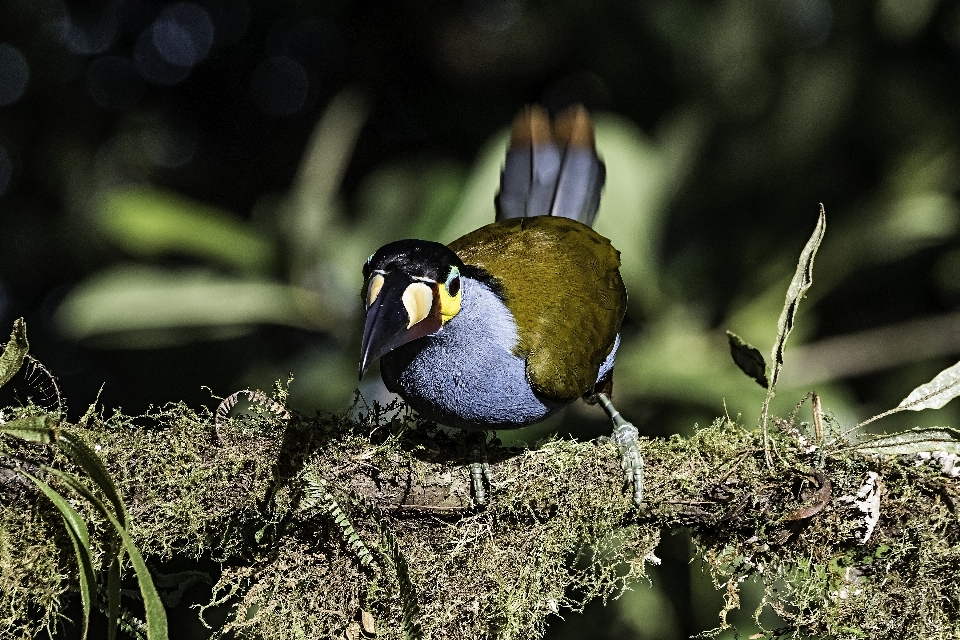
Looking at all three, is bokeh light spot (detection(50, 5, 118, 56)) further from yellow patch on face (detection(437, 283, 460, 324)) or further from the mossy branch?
the mossy branch

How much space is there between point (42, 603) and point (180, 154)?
3287 mm

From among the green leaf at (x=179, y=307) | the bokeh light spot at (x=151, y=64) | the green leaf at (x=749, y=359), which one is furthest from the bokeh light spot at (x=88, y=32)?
the green leaf at (x=749, y=359)

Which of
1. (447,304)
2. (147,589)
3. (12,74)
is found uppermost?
(12,74)

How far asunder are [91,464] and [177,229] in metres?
1.70

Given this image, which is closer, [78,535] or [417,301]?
[78,535]

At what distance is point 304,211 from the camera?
9.84 feet

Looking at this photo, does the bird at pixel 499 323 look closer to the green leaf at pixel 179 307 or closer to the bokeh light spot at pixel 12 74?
the green leaf at pixel 179 307

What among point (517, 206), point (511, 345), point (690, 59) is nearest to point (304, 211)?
point (517, 206)

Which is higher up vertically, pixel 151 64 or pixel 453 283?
pixel 151 64

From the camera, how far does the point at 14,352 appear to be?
1345mm

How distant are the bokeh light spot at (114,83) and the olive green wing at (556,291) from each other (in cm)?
263

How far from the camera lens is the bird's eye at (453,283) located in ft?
5.86

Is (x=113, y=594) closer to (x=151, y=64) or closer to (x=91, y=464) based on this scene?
(x=91, y=464)

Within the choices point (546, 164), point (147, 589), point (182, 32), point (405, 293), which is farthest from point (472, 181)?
point (182, 32)
